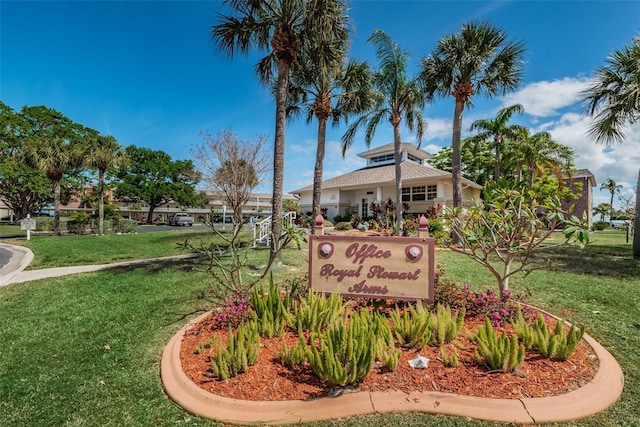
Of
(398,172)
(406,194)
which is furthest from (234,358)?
(406,194)

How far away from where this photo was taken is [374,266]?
4.64 m

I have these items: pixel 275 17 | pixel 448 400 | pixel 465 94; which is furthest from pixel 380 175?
pixel 448 400

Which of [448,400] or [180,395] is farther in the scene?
[180,395]

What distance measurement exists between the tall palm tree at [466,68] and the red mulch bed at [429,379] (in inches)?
458

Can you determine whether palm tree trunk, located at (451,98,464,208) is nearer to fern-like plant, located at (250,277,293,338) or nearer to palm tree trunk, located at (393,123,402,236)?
palm tree trunk, located at (393,123,402,236)

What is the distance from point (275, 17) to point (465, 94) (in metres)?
9.59

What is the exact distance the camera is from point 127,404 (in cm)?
292

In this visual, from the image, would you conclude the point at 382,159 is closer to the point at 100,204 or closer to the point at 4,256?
the point at 100,204

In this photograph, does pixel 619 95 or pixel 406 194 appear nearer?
pixel 619 95

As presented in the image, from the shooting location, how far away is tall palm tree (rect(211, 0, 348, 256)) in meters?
9.01

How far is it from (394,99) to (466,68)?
3775mm

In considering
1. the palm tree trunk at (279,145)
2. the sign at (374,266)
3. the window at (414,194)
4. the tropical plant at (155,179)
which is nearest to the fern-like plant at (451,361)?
the sign at (374,266)

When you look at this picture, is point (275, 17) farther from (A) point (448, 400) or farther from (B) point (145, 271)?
(A) point (448, 400)

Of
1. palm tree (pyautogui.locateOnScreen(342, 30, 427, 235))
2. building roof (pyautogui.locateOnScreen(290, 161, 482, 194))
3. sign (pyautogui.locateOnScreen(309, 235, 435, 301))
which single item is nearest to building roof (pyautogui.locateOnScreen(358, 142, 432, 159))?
building roof (pyautogui.locateOnScreen(290, 161, 482, 194))
